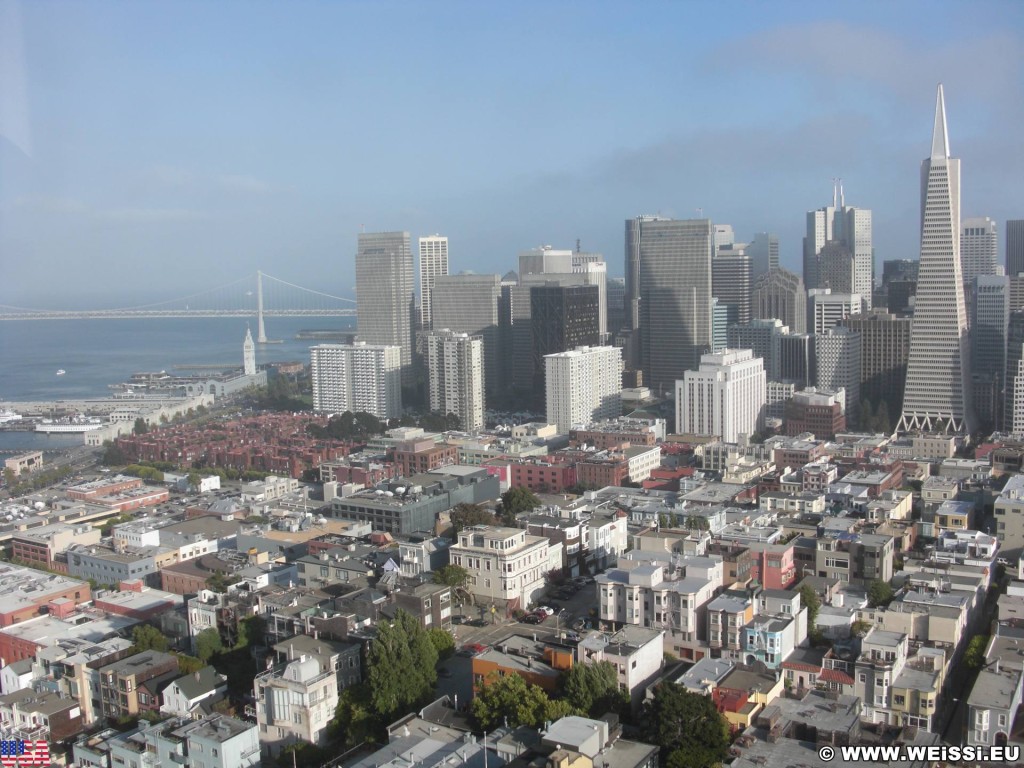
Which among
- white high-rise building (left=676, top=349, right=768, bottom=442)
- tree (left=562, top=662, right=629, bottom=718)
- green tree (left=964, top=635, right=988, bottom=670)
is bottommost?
green tree (left=964, top=635, right=988, bottom=670)

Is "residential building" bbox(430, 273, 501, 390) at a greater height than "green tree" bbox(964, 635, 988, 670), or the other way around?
"residential building" bbox(430, 273, 501, 390)

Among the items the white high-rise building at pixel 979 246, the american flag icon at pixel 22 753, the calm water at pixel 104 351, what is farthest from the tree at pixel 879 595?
the white high-rise building at pixel 979 246

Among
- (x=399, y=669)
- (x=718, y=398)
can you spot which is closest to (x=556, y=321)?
(x=718, y=398)

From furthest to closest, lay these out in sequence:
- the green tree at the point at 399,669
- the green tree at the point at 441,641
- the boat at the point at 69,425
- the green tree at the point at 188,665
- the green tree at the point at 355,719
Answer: the boat at the point at 69,425, the green tree at the point at 441,641, the green tree at the point at 188,665, the green tree at the point at 399,669, the green tree at the point at 355,719

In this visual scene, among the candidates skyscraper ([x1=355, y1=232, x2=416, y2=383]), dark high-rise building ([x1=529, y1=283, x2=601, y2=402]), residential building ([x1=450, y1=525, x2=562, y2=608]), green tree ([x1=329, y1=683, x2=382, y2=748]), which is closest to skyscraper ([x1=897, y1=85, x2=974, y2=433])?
dark high-rise building ([x1=529, y1=283, x2=601, y2=402])

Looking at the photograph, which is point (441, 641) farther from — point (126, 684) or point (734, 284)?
point (734, 284)

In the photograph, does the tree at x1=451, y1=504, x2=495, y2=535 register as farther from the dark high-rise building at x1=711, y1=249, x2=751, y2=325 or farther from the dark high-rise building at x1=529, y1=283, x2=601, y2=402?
the dark high-rise building at x1=711, y1=249, x2=751, y2=325

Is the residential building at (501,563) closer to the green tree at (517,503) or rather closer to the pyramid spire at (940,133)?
the green tree at (517,503)
